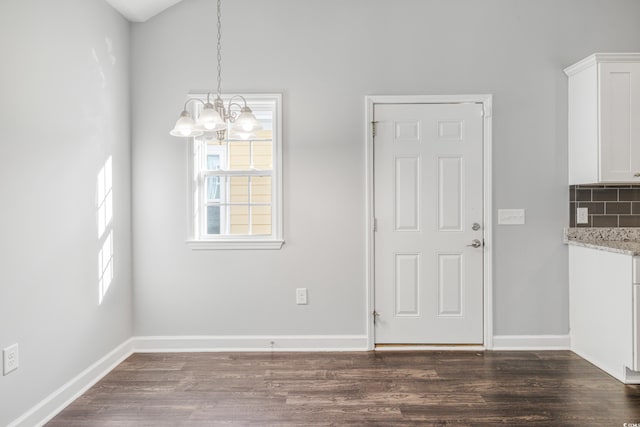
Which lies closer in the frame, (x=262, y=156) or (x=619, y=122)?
(x=619, y=122)

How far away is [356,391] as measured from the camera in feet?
8.82

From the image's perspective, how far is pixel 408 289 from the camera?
345cm

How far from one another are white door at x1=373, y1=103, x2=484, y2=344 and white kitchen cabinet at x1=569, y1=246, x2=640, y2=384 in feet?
2.47

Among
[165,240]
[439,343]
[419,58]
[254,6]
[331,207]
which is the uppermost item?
[254,6]

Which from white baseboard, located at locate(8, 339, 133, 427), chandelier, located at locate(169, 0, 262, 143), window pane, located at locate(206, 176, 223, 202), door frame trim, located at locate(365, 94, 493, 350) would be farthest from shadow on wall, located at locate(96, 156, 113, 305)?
door frame trim, located at locate(365, 94, 493, 350)

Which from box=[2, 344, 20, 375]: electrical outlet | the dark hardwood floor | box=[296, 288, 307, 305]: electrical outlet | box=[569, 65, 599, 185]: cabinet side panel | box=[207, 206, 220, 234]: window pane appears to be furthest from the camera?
box=[207, 206, 220, 234]: window pane

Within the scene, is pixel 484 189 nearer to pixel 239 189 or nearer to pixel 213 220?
pixel 239 189

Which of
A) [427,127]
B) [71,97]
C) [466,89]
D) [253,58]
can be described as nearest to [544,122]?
[466,89]

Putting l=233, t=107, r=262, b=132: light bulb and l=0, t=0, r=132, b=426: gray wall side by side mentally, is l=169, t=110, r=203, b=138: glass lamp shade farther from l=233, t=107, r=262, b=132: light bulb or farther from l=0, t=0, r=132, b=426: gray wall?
l=0, t=0, r=132, b=426: gray wall

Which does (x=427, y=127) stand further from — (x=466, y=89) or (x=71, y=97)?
(x=71, y=97)

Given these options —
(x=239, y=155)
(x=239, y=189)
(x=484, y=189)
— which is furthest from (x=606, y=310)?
(x=239, y=155)

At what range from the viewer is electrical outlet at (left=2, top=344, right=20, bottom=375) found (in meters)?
2.08

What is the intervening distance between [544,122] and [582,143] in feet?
1.10

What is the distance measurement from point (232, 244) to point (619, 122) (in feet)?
10.3
